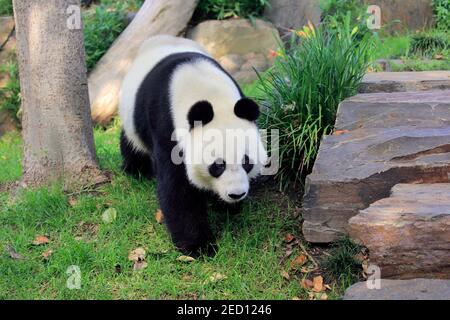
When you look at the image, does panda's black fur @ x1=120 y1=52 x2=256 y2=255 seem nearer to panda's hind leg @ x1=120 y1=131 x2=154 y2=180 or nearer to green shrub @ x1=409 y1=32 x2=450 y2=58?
panda's hind leg @ x1=120 y1=131 x2=154 y2=180

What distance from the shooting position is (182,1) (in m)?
7.90

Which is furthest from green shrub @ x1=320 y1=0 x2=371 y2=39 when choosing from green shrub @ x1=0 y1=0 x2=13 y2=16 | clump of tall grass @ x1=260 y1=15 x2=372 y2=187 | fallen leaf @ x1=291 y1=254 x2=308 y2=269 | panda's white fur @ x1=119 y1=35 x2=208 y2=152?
fallen leaf @ x1=291 y1=254 x2=308 y2=269

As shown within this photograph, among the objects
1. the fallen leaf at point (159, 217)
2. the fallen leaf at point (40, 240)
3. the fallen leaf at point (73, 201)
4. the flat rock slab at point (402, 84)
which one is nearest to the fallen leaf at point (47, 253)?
the fallen leaf at point (40, 240)

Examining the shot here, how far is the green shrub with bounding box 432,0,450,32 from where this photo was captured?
817 centimetres

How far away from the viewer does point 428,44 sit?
7.63 metres

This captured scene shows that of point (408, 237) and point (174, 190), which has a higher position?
point (408, 237)

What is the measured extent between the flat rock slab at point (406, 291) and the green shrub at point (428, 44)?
16.0 feet

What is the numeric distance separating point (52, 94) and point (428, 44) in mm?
4809

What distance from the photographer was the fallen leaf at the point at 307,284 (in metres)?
3.73

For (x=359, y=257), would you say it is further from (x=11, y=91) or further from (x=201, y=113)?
(x=11, y=91)

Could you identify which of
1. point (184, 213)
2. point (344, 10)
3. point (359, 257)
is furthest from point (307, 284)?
point (344, 10)

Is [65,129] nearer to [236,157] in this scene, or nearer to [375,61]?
[236,157]

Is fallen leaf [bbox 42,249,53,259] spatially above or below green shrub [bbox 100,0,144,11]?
below

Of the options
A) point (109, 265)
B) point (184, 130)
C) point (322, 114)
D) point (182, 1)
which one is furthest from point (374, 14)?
point (109, 265)
